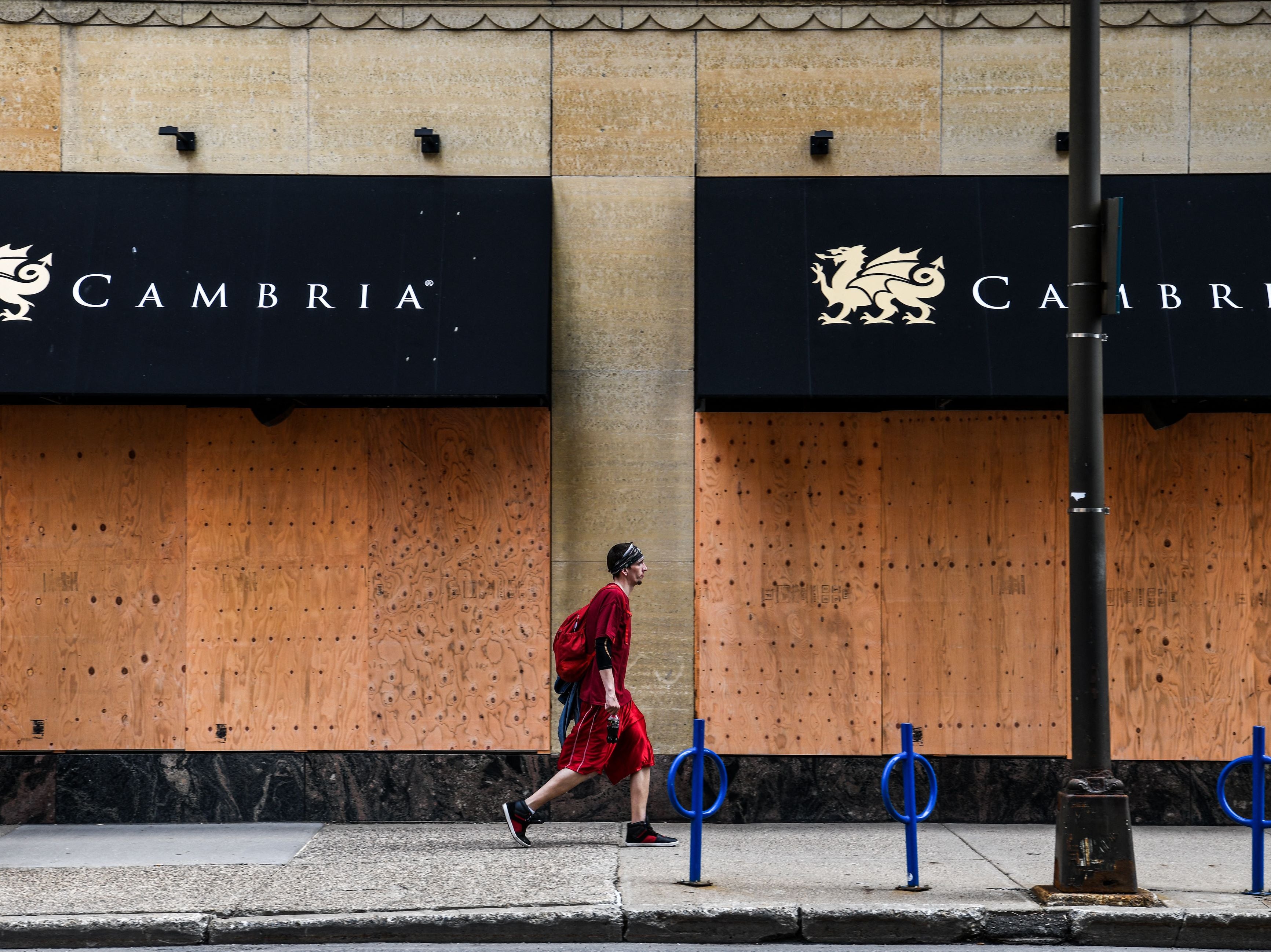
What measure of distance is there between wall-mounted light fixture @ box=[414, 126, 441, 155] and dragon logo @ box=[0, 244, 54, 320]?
109 inches

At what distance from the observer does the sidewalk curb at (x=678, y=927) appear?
6219mm

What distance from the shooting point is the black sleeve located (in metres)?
7.63

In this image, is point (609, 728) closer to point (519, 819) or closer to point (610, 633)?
point (610, 633)

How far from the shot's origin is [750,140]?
9.07m

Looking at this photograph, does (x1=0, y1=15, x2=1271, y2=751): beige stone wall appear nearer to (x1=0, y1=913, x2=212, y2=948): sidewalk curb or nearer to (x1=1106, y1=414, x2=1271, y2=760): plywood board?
(x1=1106, y1=414, x2=1271, y2=760): plywood board

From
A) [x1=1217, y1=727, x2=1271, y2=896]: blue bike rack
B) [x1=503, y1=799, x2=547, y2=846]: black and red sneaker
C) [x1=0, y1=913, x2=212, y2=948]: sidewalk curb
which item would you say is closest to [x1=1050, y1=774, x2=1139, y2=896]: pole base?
[x1=1217, y1=727, x2=1271, y2=896]: blue bike rack

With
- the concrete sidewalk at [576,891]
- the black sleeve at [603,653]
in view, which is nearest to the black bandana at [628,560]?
the black sleeve at [603,653]

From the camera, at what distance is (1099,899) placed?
648 cm

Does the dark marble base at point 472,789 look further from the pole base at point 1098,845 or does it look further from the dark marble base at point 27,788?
the pole base at point 1098,845

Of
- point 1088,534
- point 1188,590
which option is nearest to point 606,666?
point 1088,534

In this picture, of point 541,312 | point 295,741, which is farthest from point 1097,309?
point 295,741

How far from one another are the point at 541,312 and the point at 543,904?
406 cm

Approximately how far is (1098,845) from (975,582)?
8.71 feet

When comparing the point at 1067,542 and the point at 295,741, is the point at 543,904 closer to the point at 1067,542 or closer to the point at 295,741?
the point at 295,741
